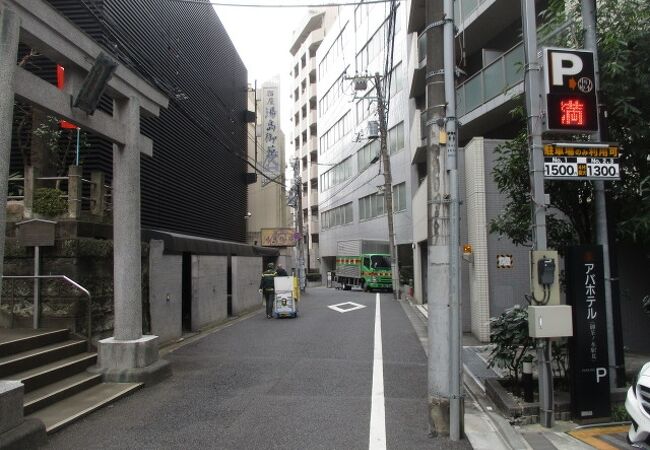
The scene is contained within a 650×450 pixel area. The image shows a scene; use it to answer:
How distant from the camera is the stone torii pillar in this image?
801 centimetres

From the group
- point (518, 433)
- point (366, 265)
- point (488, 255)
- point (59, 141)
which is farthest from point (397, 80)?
point (518, 433)

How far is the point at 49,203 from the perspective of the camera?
9.21 meters

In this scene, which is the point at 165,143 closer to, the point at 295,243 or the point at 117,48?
the point at 117,48

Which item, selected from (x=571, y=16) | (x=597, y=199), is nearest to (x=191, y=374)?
(x=597, y=199)

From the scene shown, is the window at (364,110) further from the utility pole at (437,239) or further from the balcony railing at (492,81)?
the utility pole at (437,239)

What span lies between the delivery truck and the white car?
28471mm

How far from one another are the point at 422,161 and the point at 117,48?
17713mm

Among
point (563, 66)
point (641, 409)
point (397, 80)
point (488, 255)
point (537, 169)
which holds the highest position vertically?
point (397, 80)

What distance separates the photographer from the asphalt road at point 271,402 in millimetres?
5559

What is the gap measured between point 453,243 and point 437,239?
189 mm

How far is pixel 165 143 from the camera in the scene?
16.3 m

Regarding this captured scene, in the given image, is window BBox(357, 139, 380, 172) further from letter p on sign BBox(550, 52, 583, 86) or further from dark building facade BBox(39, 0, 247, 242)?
letter p on sign BBox(550, 52, 583, 86)

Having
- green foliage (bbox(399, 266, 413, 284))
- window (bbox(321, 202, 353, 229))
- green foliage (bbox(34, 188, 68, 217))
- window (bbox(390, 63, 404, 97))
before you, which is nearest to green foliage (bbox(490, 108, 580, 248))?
green foliage (bbox(34, 188, 68, 217))

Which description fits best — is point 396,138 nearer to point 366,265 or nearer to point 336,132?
point 366,265
